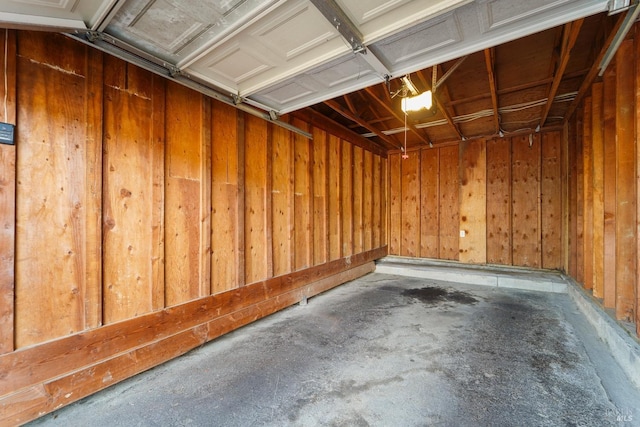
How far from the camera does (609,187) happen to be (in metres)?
2.55

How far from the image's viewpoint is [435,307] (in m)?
3.38

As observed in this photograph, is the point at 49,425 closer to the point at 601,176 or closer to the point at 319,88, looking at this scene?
the point at 319,88

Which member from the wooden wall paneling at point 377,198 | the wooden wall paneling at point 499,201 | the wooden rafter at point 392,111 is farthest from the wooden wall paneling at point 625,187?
the wooden wall paneling at point 377,198

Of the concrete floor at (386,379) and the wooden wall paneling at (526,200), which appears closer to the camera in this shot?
the concrete floor at (386,379)

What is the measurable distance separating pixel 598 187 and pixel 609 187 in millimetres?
338

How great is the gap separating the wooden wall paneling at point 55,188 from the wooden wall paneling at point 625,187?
4.12 m

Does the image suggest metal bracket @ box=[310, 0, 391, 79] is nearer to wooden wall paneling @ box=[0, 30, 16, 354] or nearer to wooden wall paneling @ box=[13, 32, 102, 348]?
wooden wall paneling @ box=[13, 32, 102, 348]

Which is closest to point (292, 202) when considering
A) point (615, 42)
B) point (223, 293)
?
point (223, 293)

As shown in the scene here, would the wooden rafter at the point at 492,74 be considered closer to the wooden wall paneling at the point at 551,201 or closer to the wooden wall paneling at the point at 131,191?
the wooden wall paneling at the point at 551,201

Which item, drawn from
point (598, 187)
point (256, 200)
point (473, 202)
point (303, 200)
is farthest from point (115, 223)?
point (473, 202)

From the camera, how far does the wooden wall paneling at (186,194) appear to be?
7.30 feet

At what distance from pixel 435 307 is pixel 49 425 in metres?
3.61

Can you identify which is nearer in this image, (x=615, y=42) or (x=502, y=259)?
(x=615, y=42)

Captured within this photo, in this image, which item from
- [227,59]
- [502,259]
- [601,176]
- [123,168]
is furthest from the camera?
[502,259]
